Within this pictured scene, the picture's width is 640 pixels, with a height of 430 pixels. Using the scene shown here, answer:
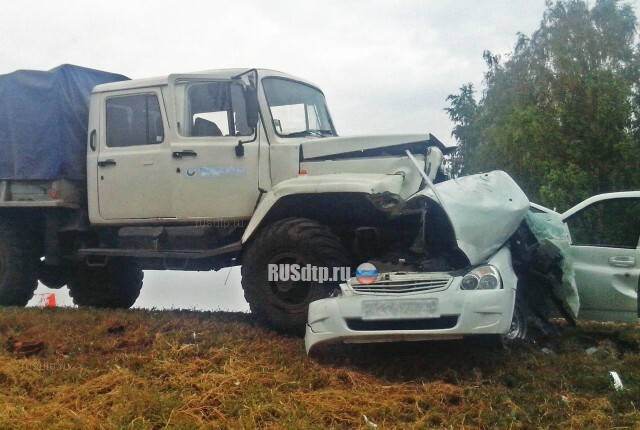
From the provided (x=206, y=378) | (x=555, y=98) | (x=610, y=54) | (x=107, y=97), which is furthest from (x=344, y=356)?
(x=610, y=54)

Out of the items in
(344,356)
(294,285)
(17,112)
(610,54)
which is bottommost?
(344,356)

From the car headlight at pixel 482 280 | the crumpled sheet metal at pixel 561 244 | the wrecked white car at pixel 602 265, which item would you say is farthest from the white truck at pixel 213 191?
the wrecked white car at pixel 602 265

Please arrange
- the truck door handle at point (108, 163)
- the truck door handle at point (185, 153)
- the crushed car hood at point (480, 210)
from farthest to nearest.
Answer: the truck door handle at point (108, 163)
the truck door handle at point (185, 153)
the crushed car hood at point (480, 210)

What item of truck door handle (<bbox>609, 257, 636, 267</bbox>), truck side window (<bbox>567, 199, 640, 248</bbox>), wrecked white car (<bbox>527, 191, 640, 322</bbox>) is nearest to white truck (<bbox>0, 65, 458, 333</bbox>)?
wrecked white car (<bbox>527, 191, 640, 322</bbox>)

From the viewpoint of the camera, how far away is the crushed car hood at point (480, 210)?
5613 millimetres

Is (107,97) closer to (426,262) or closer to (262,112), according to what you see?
(262,112)

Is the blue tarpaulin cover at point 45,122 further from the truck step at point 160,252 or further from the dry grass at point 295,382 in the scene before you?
the dry grass at point 295,382

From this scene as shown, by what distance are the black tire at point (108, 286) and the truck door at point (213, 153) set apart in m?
2.18

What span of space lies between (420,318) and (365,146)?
2.15 m

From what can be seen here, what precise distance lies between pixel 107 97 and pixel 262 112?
1983mm

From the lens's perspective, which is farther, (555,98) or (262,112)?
(555,98)

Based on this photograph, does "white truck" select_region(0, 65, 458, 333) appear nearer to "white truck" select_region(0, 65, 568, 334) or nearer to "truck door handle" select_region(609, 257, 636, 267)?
"white truck" select_region(0, 65, 568, 334)

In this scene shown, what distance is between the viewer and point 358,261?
21.4 feet

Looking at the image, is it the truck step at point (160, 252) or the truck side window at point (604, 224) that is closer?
the truck side window at point (604, 224)
